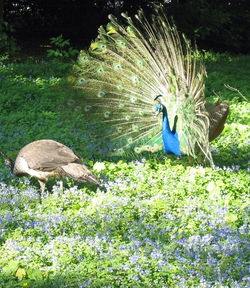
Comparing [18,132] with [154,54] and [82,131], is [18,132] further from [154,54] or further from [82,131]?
[154,54]

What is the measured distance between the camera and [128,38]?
5.91 metres

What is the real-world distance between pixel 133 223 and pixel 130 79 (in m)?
2.38

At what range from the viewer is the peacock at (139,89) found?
5.23 m

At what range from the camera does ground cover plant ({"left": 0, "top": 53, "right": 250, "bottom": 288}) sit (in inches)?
131

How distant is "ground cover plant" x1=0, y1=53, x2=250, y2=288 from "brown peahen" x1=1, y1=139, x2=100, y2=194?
0.59ft

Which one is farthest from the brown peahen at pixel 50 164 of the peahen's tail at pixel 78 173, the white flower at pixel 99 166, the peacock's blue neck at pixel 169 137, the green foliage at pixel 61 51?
the green foliage at pixel 61 51

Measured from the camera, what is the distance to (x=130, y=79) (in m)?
5.86

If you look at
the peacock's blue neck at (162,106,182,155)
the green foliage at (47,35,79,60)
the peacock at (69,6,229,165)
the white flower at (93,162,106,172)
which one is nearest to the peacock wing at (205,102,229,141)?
the peacock at (69,6,229,165)

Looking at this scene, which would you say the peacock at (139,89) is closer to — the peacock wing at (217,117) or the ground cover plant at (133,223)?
the peacock wing at (217,117)

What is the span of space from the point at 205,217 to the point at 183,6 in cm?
1135

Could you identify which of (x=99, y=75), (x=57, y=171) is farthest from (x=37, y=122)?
(x=57, y=171)

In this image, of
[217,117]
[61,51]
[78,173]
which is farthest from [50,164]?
[61,51]

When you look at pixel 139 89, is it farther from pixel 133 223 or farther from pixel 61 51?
pixel 61 51

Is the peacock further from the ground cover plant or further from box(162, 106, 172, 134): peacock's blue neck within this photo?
the ground cover plant
